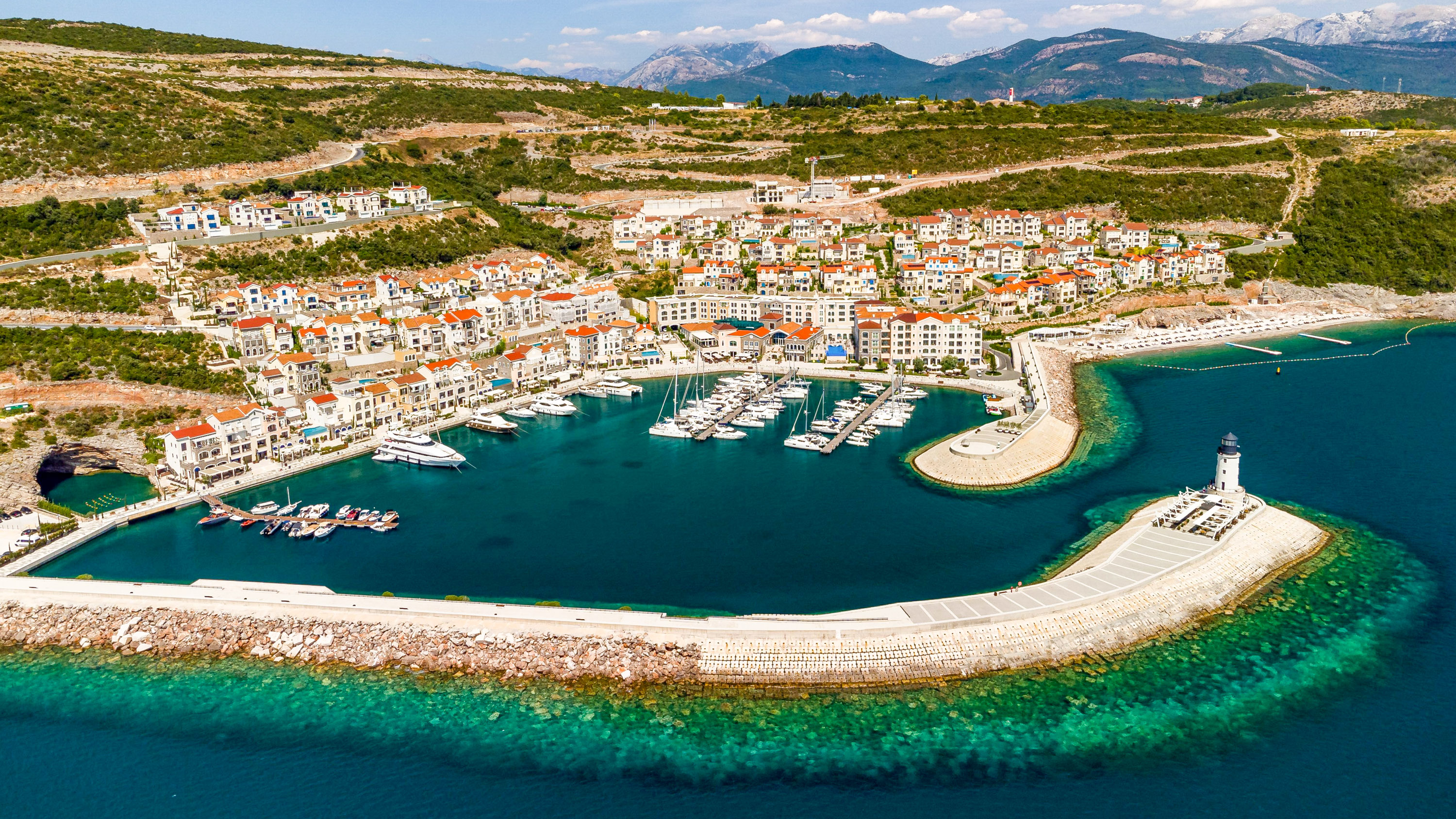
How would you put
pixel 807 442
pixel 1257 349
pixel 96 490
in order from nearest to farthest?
pixel 96 490, pixel 807 442, pixel 1257 349

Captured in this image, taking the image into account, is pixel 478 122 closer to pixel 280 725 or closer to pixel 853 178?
pixel 853 178

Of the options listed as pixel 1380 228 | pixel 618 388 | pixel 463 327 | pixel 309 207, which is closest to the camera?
pixel 618 388

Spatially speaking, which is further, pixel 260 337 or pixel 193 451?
pixel 260 337

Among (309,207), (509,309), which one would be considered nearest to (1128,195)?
(509,309)

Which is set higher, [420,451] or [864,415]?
[864,415]

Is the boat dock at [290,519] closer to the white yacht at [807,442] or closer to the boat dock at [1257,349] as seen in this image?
the white yacht at [807,442]

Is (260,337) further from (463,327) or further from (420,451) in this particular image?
(420,451)

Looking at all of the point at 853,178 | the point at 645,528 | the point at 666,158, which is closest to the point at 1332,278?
the point at 853,178

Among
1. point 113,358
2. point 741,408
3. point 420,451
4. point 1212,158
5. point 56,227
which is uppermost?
point 1212,158
